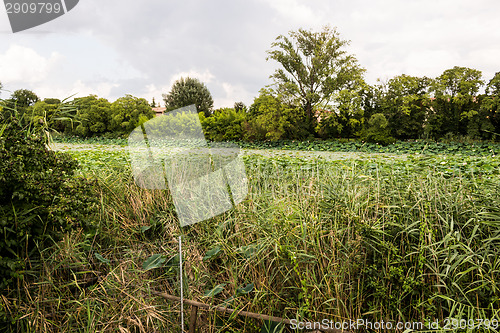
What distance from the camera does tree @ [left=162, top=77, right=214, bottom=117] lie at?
27.4m

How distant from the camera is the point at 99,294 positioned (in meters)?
2.34

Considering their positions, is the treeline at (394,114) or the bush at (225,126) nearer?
the treeline at (394,114)

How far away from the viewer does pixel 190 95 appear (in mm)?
27500

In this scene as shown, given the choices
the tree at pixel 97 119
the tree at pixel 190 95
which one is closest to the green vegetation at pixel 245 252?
the tree at pixel 97 119

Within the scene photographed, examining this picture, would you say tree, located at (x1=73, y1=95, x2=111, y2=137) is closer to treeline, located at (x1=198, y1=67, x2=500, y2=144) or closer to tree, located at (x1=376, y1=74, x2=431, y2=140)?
treeline, located at (x1=198, y1=67, x2=500, y2=144)

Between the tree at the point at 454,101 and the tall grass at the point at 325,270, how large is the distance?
12.9 meters

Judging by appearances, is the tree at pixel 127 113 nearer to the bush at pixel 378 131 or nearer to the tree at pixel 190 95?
the tree at pixel 190 95

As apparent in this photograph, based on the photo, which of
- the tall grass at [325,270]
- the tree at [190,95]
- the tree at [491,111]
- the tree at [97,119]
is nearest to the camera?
the tall grass at [325,270]

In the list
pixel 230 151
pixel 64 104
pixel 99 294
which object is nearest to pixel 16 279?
pixel 99 294

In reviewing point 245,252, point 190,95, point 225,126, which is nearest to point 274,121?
point 225,126

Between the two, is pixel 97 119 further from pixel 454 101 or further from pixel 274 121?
pixel 454 101

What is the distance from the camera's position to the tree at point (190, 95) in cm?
2736

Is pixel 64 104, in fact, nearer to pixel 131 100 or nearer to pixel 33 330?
pixel 33 330

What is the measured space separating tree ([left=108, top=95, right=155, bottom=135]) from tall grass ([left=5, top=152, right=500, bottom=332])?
14.0m
